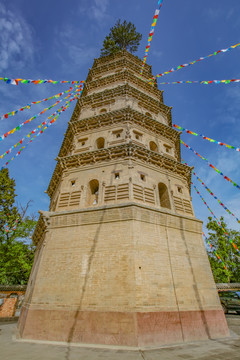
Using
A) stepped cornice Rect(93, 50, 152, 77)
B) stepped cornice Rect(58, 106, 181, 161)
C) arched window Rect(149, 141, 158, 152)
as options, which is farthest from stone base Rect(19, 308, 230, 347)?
stepped cornice Rect(93, 50, 152, 77)

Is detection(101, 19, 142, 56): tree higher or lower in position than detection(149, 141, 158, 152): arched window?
higher

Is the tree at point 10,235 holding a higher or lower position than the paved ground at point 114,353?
higher

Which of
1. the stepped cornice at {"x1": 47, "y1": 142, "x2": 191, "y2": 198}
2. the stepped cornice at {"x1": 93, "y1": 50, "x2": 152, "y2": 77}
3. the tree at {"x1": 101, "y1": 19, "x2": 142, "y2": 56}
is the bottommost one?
the stepped cornice at {"x1": 47, "y1": 142, "x2": 191, "y2": 198}

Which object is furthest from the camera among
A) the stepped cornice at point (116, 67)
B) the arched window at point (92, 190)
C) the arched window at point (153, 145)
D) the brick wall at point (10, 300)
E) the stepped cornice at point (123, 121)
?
the stepped cornice at point (116, 67)

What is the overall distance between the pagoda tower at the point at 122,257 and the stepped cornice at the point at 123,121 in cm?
15

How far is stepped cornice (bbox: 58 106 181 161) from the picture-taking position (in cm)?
1355

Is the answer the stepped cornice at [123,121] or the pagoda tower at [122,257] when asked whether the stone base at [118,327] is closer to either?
the pagoda tower at [122,257]

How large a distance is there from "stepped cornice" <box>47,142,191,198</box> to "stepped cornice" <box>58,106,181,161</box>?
114 inches

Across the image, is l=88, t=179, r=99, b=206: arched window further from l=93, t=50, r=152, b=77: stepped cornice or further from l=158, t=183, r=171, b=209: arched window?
l=93, t=50, r=152, b=77: stepped cornice

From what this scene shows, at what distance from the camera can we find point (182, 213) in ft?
36.3

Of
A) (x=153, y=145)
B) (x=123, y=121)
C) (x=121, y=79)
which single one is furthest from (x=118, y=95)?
(x=153, y=145)

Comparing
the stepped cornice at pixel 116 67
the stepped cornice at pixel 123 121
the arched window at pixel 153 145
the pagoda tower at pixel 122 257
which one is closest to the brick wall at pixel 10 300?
the pagoda tower at pixel 122 257

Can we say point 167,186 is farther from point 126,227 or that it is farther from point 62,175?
point 62,175

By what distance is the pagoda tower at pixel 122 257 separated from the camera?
23.4 ft
